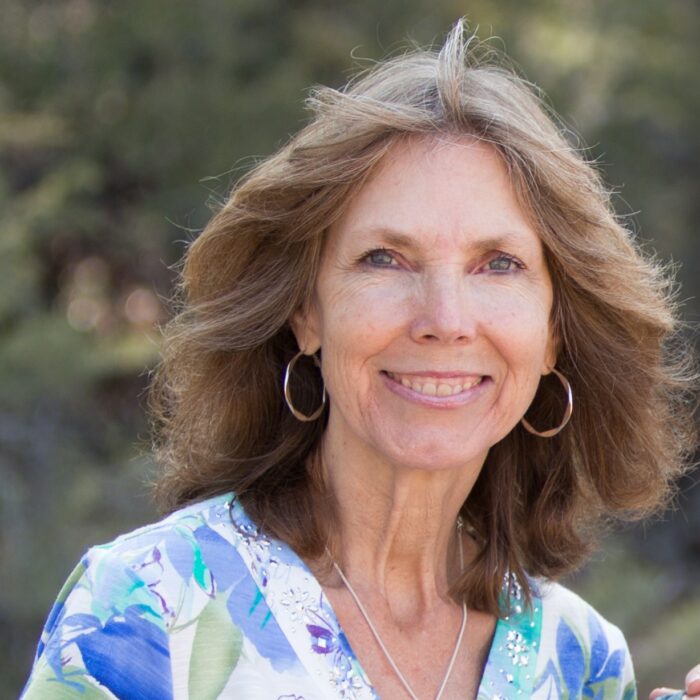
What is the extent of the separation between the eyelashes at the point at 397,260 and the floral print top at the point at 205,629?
468 millimetres

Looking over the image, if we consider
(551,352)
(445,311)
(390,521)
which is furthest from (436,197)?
(390,521)

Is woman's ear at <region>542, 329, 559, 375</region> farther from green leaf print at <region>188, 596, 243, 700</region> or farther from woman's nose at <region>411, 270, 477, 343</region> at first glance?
green leaf print at <region>188, 596, 243, 700</region>

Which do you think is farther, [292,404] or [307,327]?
[292,404]

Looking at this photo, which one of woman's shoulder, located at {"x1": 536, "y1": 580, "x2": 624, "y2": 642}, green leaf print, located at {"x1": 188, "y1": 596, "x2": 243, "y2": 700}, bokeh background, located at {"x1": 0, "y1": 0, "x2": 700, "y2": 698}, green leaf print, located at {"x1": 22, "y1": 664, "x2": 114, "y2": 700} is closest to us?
green leaf print, located at {"x1": 22, "y1": 664, "x2": 114, "y2": 700}

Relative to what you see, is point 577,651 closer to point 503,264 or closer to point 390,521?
point 390,521

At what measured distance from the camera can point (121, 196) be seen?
24.8 feet

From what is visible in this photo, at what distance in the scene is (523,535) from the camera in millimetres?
2605

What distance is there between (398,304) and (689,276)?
7.98 meters

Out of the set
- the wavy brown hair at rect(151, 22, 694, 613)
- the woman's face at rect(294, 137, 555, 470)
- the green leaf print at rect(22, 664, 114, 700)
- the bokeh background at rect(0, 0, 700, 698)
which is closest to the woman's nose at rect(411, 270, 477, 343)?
the woman's face at rect(294, 137, 555, 470)

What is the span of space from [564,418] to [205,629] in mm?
859

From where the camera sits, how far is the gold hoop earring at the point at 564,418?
248 centimetres

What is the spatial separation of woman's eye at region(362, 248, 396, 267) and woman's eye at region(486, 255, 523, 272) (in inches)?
6.2

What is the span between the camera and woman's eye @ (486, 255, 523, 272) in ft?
7.18

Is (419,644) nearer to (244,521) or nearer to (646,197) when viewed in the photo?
(244,521)
